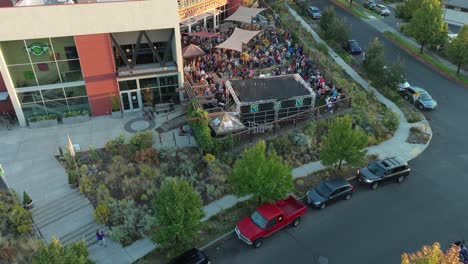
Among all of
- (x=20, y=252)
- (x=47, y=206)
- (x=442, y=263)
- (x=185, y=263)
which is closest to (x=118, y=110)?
(x=47, y=206)

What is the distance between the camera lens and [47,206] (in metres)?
21.7

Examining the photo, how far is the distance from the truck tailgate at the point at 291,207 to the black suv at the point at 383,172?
5.14m

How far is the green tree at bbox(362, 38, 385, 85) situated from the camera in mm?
34812

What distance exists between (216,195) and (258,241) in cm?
421

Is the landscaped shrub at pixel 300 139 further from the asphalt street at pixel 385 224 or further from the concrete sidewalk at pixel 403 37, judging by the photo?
the concrete sidewalk at pixel 403 37

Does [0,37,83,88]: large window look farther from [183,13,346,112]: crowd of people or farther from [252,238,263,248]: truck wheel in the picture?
[252,238,263,248]: truck wheel

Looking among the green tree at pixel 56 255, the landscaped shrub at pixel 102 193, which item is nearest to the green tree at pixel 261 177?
the landscaped shrub at pixel 102 193

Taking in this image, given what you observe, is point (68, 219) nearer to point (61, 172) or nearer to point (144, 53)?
point (61, 172)

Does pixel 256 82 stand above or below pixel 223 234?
above

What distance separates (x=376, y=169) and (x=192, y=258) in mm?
12748

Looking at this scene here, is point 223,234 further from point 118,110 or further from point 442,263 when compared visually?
point 118,110

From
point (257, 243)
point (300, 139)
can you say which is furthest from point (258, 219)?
point (300, 139)

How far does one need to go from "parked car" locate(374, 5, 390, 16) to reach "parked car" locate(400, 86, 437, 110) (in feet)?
79.0

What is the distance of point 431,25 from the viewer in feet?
133
